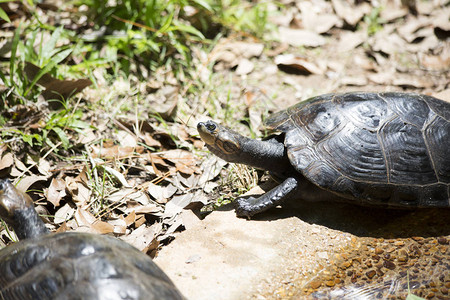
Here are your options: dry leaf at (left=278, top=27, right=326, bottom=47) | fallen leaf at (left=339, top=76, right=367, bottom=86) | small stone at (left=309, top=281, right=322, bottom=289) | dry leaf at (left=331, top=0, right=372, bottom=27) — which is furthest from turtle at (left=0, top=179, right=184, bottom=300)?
dry leaf at (left=331, top=0, right=372, bottom=27)

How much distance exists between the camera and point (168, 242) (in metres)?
3.43

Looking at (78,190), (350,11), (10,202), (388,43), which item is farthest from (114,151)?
(350,11)

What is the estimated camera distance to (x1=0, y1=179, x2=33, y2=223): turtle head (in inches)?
114

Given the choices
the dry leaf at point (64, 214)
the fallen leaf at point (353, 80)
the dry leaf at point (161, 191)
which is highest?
the dry leaf at point (64, 214)

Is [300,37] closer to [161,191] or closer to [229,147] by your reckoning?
[229,147]

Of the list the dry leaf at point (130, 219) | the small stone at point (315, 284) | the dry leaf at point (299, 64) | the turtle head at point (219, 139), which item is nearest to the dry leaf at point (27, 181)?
the dry leaf at point (130, 219)

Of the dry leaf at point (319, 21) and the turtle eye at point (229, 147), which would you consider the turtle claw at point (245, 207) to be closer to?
the turtle eye at point (229, 147)

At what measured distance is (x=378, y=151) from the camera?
340 centimetres

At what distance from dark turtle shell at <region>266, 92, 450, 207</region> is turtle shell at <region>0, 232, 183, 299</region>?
1507 mm

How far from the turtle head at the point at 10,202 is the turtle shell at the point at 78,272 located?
38 cm

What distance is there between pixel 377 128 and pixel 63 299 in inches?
100

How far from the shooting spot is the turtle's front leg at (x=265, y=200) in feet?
11.1

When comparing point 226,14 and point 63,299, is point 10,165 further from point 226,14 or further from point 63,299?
point 226,14

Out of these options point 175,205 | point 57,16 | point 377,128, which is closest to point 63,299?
point 175,205
